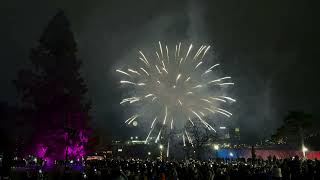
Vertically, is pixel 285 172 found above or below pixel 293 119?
below

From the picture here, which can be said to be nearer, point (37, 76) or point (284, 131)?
point (37, 76)

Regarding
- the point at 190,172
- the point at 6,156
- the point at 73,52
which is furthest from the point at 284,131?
the point at 6,156

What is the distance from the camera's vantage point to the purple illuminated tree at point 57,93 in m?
44.6

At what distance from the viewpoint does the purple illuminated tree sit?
4456cm

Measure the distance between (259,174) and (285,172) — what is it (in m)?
3.06

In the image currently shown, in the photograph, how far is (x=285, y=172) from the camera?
92.3 feet

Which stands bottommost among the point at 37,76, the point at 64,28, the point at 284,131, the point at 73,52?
the point at 284,131

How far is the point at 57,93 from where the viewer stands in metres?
45.9

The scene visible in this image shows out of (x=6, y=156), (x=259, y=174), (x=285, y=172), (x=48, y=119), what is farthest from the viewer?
(x=48, y=119)

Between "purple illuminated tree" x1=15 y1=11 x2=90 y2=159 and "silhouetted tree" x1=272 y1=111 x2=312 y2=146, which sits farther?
"silhouetted tree" x1=272 y1=111 x2=312 y2=146

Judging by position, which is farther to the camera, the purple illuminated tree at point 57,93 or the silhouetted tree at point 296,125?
the silhouetted tree at point 296,125

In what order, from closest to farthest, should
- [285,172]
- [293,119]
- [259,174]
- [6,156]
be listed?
[6,156], [259,174], [285,172], [293,119]

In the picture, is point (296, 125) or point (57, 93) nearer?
point (57, 93)

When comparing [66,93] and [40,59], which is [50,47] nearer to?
[40,59]
